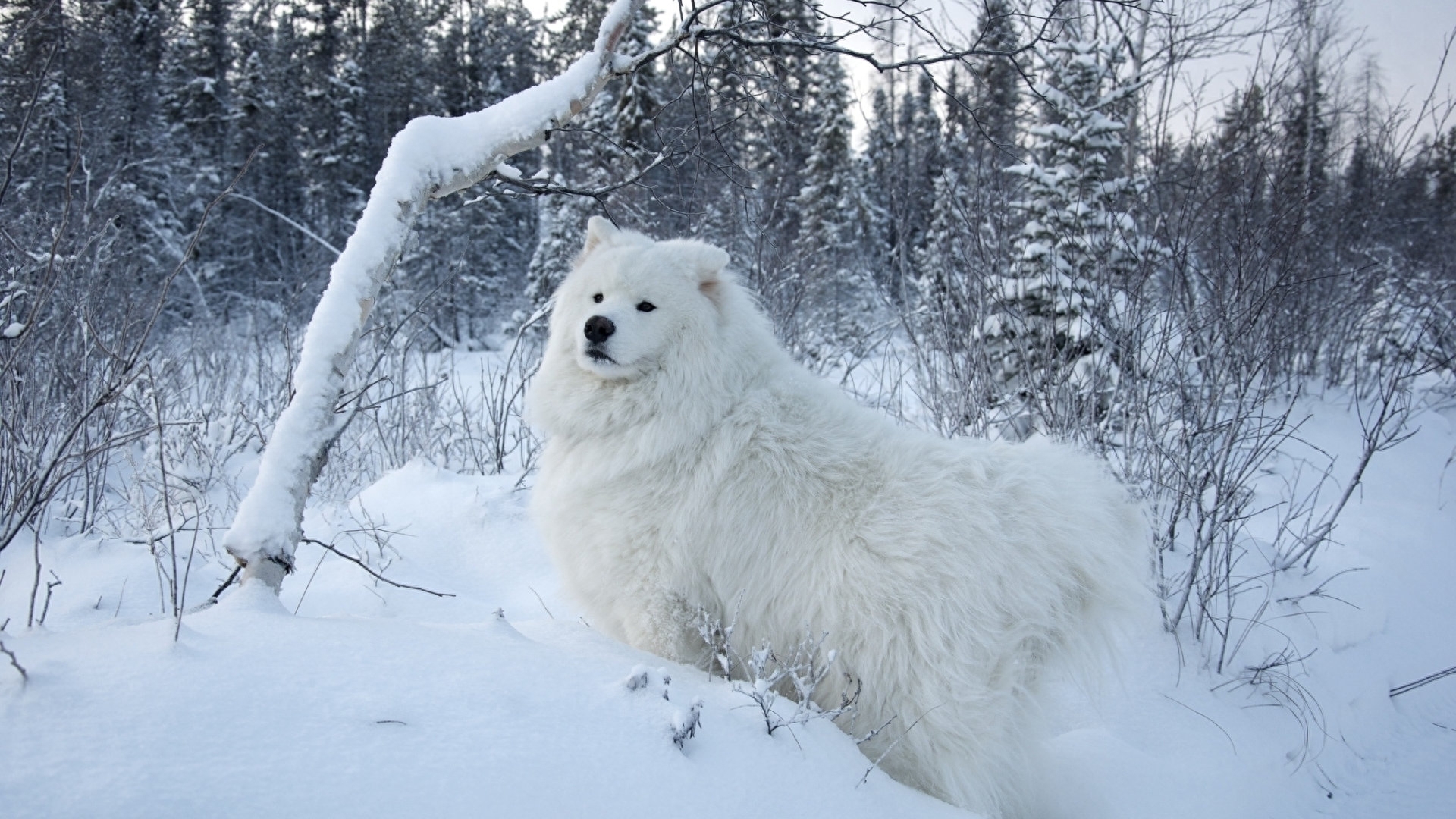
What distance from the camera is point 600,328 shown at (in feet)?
8.66

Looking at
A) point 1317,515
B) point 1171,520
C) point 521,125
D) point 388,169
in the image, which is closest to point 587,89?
point 521,125

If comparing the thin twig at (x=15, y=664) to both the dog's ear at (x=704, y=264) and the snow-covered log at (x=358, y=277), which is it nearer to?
the snow-covered log at (x=358, y=277)

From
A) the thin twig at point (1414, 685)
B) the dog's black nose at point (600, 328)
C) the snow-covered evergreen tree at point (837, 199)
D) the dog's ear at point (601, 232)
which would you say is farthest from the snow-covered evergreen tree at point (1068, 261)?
the snow-covered evergreen tree at point (837, 199)

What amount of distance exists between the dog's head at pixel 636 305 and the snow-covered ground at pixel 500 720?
39.8 inches

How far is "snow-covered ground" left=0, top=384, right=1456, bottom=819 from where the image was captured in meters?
1.32

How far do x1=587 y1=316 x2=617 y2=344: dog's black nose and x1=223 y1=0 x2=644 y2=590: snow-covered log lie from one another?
0.63 meters

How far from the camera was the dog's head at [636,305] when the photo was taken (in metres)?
2.67

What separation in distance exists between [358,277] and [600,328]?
2.63 ft

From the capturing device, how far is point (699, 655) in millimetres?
2568

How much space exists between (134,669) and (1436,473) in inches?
364

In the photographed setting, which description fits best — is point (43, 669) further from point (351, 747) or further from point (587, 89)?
point (587, 89)

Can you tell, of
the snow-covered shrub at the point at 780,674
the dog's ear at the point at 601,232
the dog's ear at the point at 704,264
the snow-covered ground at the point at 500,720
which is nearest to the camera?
the snow-covered ground at the point at 500,720

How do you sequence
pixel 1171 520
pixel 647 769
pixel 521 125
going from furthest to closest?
pixel 1171 520 → pixel 521 125 → pixel 647 769

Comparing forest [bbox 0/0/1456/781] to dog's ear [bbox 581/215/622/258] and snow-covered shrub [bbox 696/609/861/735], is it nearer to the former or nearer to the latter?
dog's ear [bbox 581/215/622/258]
